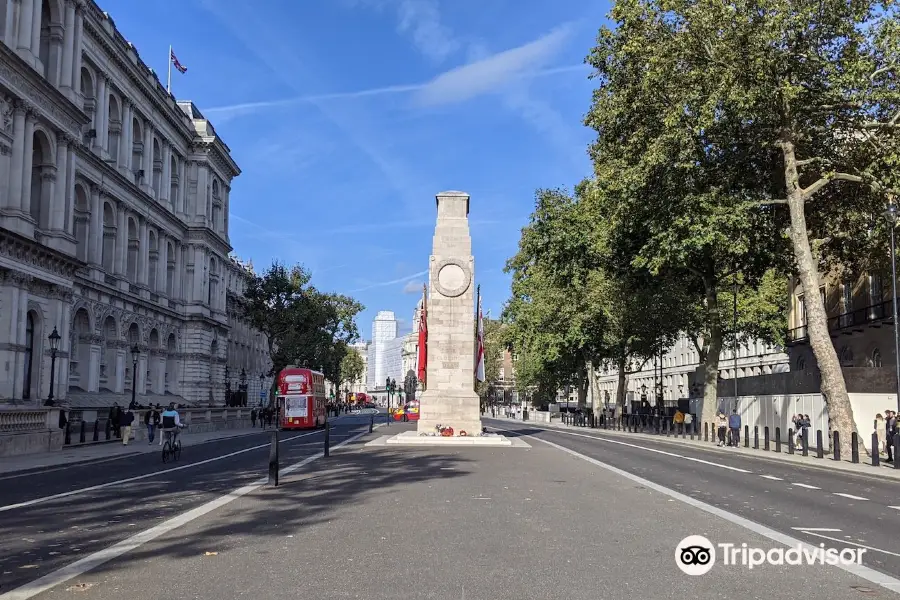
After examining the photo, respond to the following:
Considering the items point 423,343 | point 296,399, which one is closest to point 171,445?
point 423,343

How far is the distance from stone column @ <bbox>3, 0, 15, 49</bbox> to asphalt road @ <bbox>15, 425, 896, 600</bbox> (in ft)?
102

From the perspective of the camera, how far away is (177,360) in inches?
2648

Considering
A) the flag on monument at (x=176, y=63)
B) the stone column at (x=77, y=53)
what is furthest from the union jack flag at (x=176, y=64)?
the stone column at (x=77, y=53)

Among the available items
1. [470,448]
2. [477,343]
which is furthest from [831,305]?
[470,448]

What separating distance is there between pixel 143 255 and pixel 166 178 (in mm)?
8591

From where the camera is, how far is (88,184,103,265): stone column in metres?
50.6

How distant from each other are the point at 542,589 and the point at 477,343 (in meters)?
27.2

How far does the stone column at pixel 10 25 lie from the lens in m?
36.2

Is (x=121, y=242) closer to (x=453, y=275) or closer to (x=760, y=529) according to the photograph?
(x=453, y=275)

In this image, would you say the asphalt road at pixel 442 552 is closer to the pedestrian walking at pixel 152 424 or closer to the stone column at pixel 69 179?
the pedestrian walking at pixel 152 424

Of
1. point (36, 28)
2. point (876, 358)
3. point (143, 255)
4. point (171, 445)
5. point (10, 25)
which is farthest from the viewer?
point (143, 255)

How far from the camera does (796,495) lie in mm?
14875

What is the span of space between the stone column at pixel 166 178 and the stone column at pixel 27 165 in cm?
2698

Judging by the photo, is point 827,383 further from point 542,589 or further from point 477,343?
point 542,589
